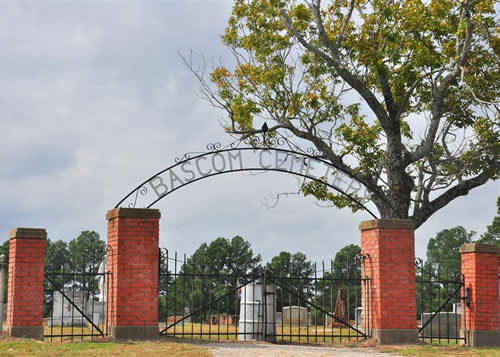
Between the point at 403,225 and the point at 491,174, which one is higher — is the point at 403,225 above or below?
below

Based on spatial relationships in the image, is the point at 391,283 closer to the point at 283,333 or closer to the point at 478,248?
the point at 478,248

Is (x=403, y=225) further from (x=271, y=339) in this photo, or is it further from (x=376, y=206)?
(x=376, y=206)

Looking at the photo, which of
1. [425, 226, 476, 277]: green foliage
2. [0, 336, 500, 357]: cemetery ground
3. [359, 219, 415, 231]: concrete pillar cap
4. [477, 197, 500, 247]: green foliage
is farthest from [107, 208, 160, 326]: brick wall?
[425, 226, 476, 277]: green foliage

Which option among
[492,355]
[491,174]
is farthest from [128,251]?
[491,174]

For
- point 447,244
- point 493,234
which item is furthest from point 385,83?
point 447,244

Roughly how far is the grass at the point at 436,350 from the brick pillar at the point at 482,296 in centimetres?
75

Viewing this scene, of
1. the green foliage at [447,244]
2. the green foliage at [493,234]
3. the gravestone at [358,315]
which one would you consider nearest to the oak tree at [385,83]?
the gravestone at [358,315]

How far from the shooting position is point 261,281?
47.5ft

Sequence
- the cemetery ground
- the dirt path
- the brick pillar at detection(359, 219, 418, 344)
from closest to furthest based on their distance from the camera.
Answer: the cemetery ground, the dirt path, the brick pillar at detection(359, 219, 418, 344)

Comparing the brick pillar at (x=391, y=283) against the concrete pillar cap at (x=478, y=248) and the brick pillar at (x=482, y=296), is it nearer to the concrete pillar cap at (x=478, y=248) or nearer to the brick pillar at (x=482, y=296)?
the concrete pillar cap at (x=478, y=248)

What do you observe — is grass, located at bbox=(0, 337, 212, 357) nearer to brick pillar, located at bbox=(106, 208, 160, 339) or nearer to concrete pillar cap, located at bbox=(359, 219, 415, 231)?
brick pillar, located at bbox=(106, 208, 160, 339)

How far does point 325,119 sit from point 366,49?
7.54 feet

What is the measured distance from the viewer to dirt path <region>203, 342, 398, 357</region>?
1149 cm

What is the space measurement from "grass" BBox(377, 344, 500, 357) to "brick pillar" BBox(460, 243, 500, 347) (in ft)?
2.48
